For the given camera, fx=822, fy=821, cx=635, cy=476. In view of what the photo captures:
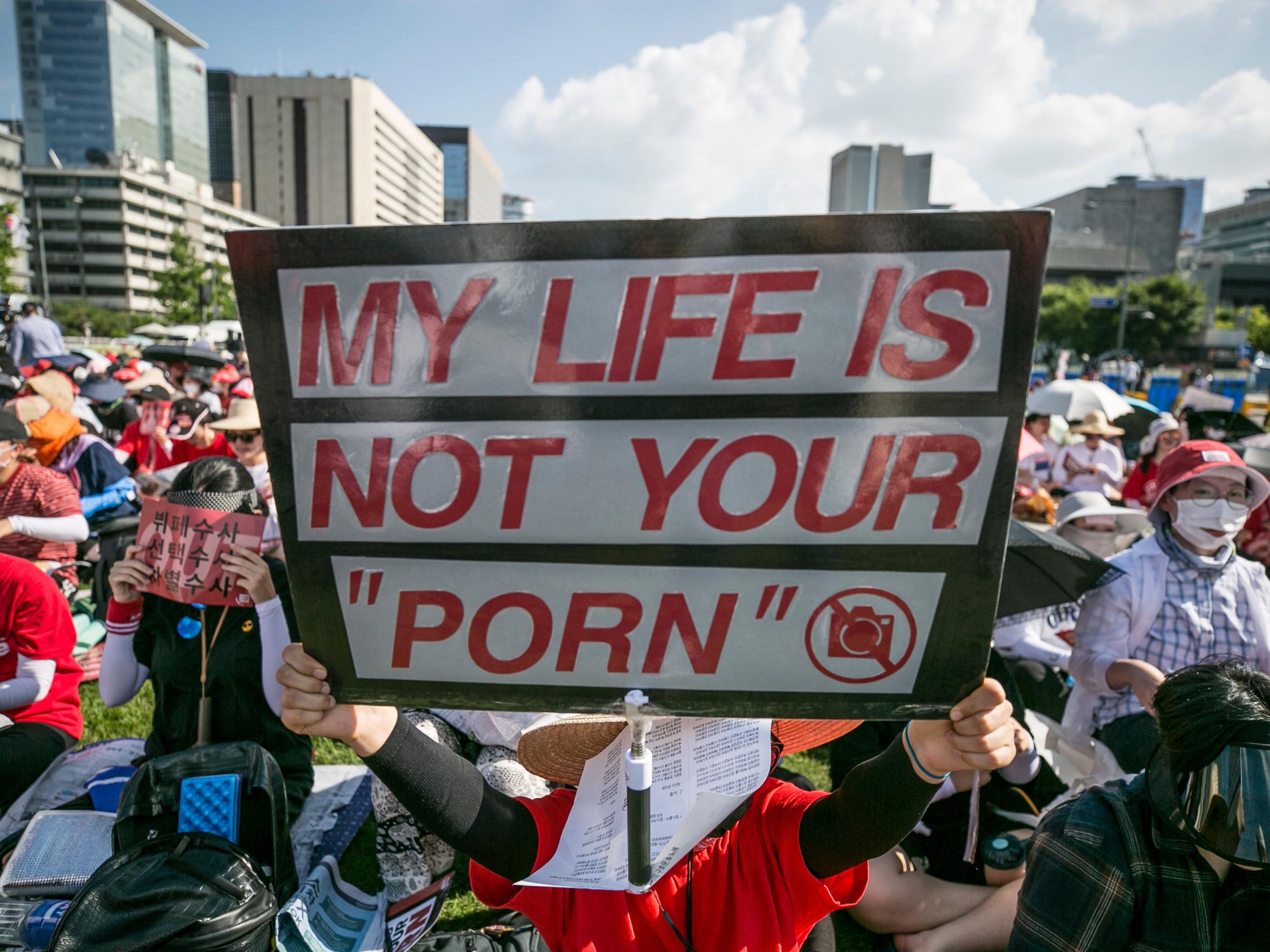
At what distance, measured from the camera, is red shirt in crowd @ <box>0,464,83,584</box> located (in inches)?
199

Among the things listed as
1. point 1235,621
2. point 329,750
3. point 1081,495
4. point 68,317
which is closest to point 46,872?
point 329,750

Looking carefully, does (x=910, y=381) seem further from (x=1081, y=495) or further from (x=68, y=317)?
(x=68, y=317)

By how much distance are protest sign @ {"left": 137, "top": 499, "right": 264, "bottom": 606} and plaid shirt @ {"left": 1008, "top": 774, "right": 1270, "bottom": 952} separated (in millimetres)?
2608

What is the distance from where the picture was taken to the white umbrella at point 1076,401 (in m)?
9.03

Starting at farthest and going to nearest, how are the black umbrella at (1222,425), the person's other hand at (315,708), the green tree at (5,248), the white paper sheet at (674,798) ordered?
1. the green tree at (5,248)
2. the black umbrella at (1222,425)
3. the white paper sheet at (674,798)
4. the person's other hand at (315,708)

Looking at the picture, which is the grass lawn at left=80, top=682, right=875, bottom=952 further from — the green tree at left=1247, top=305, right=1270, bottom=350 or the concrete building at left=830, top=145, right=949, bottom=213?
the green tree at left=1247, top=305, right=1270, bottom=350

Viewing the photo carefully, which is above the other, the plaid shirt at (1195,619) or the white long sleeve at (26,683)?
the plaid shirt at (1195,619)

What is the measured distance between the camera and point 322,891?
123 inches

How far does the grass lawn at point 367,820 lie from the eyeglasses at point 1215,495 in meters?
2.07

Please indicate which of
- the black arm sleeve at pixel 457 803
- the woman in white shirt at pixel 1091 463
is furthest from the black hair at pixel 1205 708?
the woman in white shirt at pixel 1091 463

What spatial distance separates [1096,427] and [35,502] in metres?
9.05

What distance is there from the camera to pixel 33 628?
3461 mm

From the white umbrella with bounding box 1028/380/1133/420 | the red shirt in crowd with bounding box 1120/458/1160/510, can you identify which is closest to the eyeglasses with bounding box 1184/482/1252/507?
the red shirt in crowd with bounding box 1120/458/1160/510

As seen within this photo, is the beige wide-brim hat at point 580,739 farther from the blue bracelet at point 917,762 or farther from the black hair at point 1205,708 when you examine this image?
the black hair at point 1205,708
